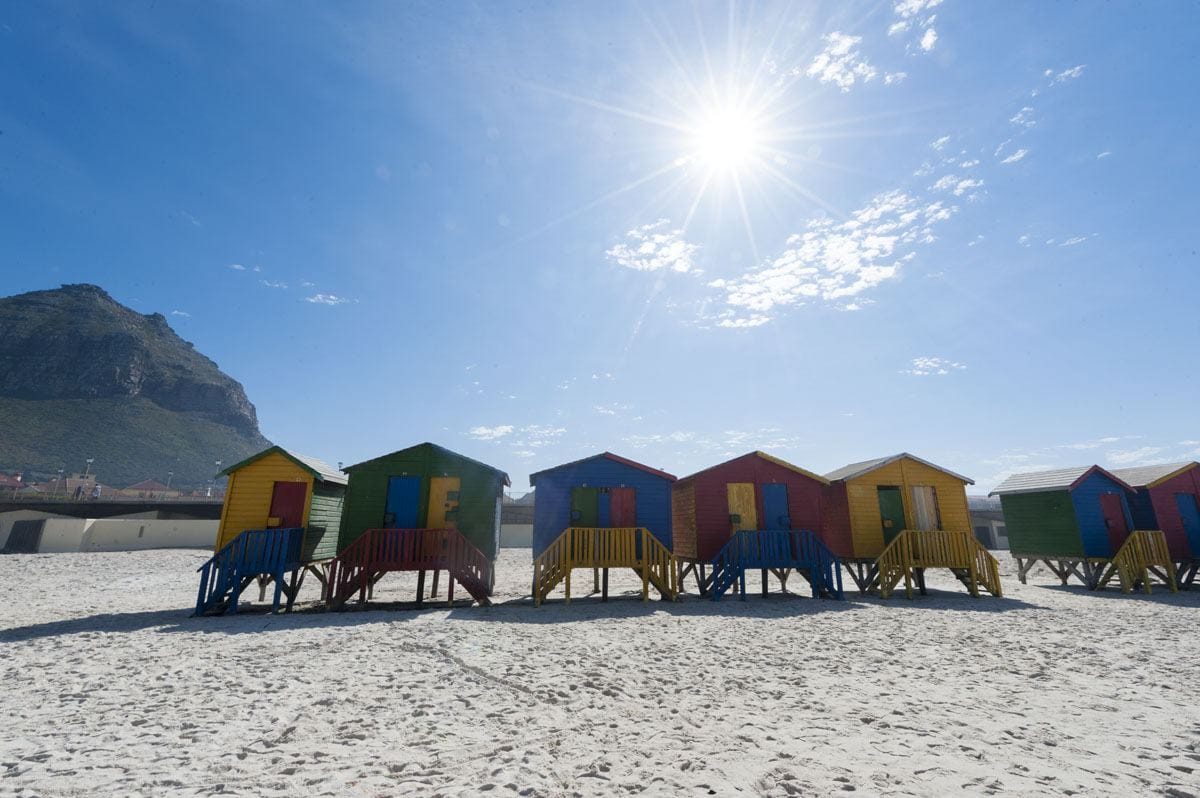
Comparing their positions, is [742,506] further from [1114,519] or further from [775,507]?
[1114,519]

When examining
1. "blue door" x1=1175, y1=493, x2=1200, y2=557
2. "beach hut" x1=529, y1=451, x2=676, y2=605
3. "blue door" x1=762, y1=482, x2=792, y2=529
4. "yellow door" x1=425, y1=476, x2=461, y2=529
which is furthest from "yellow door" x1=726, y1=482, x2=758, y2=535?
"blue door" x1=1175, y1=493, x2=1200, y2=557

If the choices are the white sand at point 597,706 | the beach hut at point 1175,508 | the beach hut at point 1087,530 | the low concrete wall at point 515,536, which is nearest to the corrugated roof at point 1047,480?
the beach hut at point 1087,530

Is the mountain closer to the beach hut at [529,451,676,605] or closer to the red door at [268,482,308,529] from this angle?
the red door at [268,482,308,529]

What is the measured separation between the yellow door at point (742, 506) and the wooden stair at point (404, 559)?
29.2 feet

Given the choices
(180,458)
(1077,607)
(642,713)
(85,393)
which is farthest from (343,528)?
(85,393)

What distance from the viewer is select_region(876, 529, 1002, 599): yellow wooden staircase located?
1641 cm

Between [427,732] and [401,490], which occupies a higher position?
[401,490]

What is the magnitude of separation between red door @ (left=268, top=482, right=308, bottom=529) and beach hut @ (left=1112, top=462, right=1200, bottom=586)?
30956 millimetres

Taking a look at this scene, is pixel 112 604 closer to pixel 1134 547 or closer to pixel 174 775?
pixel 174 775

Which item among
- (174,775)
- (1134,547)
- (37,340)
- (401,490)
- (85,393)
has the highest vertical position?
(37,340)

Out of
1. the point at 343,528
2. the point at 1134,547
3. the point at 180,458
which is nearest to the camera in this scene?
the point at 343,528

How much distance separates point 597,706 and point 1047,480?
77.1ft

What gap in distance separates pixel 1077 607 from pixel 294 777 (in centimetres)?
1938

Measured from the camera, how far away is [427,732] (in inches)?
203
